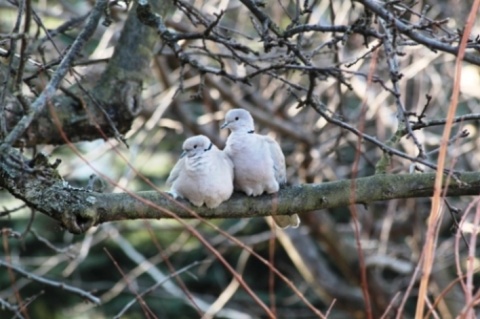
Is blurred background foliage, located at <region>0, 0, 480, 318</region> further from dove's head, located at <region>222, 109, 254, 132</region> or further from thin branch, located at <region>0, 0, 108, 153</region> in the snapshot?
thin branch, located at <region>0, 0, 108, 153</region>

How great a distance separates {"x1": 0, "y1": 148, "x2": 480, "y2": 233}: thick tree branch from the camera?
322 centimetres

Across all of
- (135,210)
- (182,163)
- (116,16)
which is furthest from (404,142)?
(135,210)

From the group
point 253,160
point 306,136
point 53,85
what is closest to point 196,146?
point 253,160

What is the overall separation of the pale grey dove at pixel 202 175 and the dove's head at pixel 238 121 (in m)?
0.21

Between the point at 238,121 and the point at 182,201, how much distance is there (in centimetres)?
62

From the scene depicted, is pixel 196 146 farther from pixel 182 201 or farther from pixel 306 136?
pixel 306 136

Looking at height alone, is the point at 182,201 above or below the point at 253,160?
below

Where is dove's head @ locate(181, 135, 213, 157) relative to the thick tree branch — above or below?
above

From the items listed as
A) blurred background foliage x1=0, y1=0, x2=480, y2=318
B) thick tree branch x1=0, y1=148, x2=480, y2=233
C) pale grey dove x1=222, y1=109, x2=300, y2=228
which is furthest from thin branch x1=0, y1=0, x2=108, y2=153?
blurred background foliage x1=0, y1=0, x2=480, y2=318

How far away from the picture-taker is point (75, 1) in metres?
10.3

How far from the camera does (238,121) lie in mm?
4141

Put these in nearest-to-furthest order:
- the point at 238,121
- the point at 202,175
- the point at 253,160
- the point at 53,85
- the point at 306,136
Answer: the point at 53,85, the point at 202,175, the point at 253,160, the point at 238,121, the point at 306,136

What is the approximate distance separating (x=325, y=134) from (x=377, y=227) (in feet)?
3.53

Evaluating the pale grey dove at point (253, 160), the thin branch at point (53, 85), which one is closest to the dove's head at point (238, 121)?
the pale grey dove at point (253, 160)
